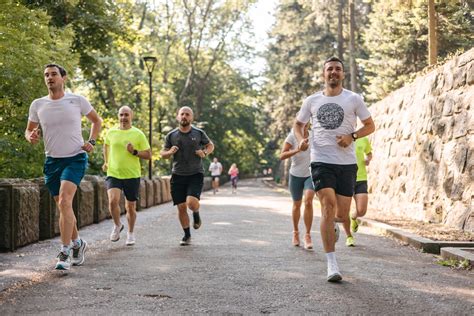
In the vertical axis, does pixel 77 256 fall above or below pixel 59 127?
below

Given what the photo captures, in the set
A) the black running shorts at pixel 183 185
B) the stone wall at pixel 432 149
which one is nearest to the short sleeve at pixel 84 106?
the black running shorts at pixel 183 185

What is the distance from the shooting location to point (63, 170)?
261 inches

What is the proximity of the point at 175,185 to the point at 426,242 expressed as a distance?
3559 mm

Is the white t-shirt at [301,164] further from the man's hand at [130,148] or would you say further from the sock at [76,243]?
the sock at [76,243]

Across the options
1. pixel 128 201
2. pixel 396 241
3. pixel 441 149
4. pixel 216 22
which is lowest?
pixel 396 241

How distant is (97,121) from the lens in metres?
7.09

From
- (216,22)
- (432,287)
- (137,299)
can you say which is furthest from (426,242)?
(216,22)

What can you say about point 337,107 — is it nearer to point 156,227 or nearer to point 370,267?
point 370,267

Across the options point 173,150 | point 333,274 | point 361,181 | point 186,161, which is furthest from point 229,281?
point 361,181

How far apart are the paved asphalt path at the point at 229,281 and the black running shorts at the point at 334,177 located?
2.83 feet

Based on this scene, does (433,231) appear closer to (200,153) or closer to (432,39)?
(200,153)

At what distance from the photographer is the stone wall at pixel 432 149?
10.8 m

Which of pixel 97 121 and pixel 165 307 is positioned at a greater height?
pixel 97 121

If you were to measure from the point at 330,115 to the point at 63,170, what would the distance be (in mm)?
2813
